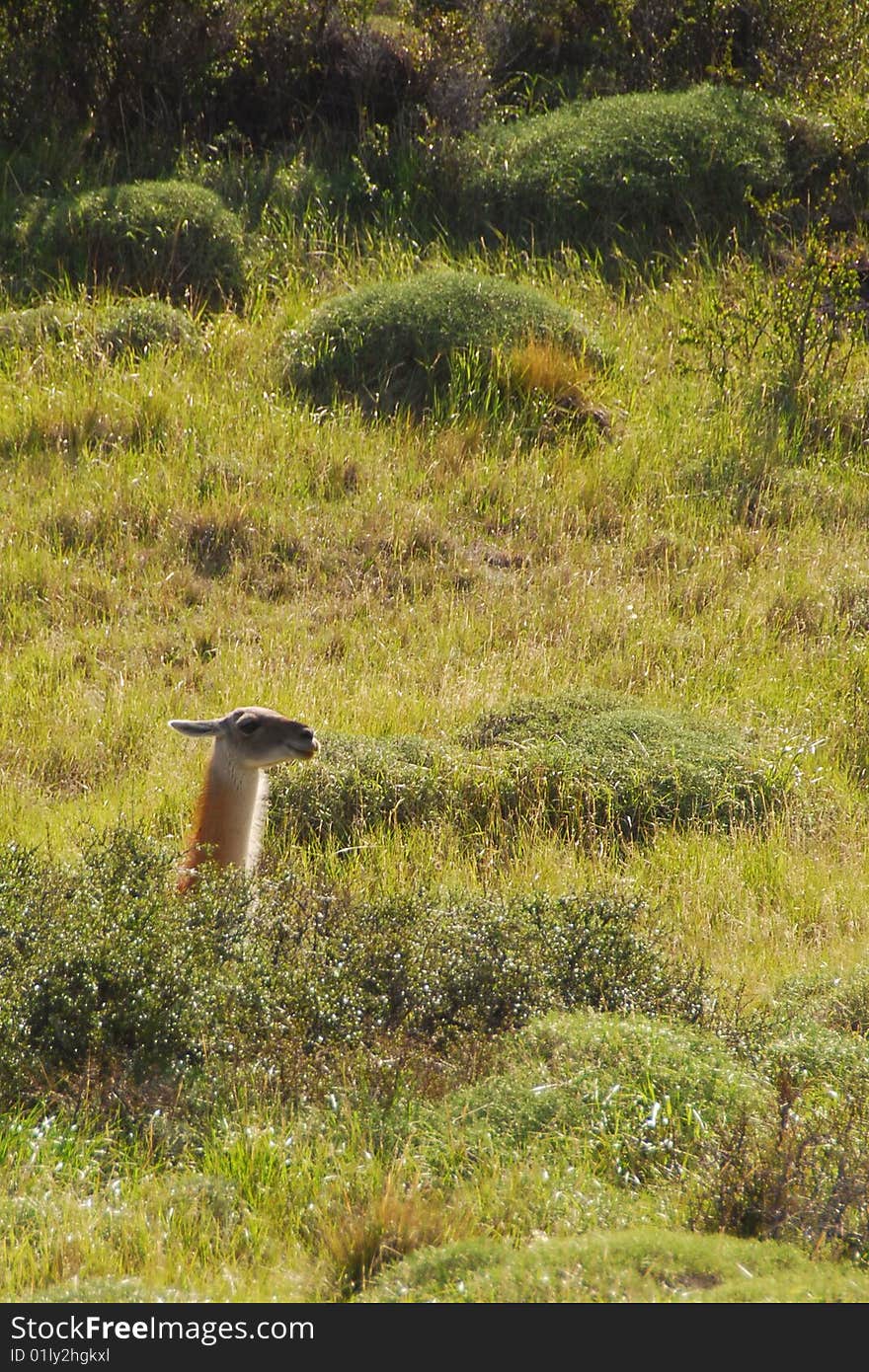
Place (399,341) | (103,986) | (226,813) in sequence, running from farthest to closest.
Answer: (399,341) → (226,813) → (103,986)

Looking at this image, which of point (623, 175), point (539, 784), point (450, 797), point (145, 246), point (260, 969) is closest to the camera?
point (260, 969)

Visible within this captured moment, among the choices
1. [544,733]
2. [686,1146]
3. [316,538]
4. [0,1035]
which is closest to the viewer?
[686,1146]

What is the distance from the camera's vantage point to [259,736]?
7289 mm

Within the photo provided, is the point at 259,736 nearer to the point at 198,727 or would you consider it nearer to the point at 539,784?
the point at 198,727

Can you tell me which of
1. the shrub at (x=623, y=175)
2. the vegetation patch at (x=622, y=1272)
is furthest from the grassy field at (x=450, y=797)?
the shrub at (x=623, y=175)

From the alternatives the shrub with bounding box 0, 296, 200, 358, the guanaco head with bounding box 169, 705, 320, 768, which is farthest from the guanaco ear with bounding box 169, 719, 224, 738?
the shrub with bounding box 0, 296, 200, 358

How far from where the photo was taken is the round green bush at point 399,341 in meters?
13.2

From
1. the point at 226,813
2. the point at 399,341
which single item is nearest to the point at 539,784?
the point at 226,813

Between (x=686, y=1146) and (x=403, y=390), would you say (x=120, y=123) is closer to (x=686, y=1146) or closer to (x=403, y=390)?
(x=403, y=390)

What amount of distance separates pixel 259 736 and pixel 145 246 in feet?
28.0

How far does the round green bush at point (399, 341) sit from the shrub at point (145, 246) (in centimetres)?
148

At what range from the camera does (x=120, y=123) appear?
15.9 m
